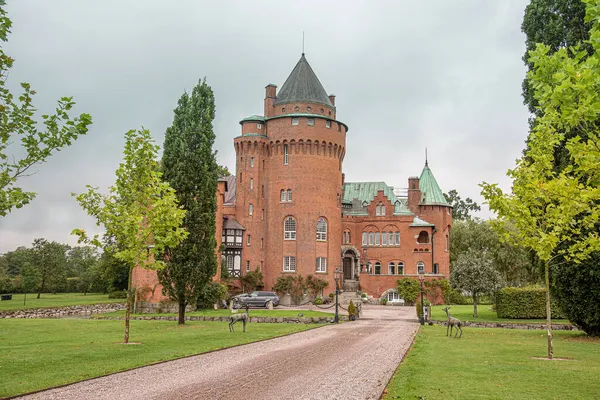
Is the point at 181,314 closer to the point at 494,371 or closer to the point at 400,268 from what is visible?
the point at 494,371

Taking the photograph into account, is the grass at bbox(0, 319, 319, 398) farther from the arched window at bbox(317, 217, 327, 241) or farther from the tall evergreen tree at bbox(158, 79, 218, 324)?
the arched window at bbox(317, 217, 327, 241)

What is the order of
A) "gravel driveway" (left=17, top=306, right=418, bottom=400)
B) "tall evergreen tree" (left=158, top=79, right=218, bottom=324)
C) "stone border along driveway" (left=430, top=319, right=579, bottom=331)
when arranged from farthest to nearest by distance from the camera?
"tall evergreen tree" (left=158, top=79, right=218, bottom=324) < "stone border along driveway" (left=430, top=319, right=579, bottom=331) < "gravel driveway" (left=17, top=306, right=418, bottom=400)

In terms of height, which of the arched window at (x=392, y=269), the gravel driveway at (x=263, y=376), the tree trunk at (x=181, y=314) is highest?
the arched window at (x=392, y=269)

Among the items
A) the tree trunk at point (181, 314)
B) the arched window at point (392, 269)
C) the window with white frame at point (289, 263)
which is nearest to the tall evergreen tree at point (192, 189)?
the tree trunk at point (181, 314)

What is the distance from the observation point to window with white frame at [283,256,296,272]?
49.8 meters

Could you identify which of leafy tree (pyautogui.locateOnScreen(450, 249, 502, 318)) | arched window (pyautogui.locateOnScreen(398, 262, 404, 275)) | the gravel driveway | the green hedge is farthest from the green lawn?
arched window (pyautogui.locateOnScreen(398, 262, 404, 275))

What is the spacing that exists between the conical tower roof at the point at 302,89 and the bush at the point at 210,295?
2026cm

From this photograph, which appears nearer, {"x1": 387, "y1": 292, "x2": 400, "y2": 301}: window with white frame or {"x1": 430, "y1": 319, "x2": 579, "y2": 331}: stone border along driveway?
{"x1": 430, "y1": 319, "x2": 579, "y2": 331}: stone border along driveway

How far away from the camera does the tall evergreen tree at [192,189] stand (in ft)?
92.3

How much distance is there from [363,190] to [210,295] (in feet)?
92.1

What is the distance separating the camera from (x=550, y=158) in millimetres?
16609

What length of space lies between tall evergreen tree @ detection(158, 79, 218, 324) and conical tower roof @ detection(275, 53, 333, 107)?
23.0m

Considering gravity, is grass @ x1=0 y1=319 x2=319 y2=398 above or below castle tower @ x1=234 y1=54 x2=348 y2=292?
below

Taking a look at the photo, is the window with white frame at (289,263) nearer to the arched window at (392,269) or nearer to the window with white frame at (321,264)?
the window with white frame at (321,264)
